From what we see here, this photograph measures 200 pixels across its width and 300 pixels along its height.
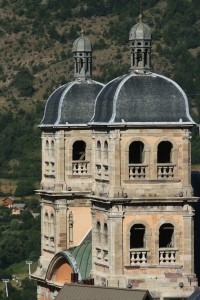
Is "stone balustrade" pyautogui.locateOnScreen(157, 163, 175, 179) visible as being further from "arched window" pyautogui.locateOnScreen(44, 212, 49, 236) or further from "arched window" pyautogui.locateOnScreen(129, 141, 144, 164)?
"arched window" pyautogui.locateOnScreen(44, 212, 49, 236)

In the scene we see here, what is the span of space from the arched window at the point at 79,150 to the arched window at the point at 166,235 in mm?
12558

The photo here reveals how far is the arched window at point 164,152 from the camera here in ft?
257

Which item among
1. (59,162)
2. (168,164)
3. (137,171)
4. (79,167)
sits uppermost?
(59,162)

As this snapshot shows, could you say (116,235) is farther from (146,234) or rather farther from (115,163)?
(115,163)

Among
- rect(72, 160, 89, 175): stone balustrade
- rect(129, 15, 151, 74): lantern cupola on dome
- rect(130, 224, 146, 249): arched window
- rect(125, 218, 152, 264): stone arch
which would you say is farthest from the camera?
rect(72, 160, 89, 175): stone balustrade

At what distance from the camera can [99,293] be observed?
240ft

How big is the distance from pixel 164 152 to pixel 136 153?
3.86 ft

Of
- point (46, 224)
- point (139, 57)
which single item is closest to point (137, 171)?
point (139, 57)

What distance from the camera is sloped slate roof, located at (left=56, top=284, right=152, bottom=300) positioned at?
72125 mm

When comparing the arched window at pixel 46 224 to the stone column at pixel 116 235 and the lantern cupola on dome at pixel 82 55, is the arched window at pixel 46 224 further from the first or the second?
the stone column at pixel 116 235

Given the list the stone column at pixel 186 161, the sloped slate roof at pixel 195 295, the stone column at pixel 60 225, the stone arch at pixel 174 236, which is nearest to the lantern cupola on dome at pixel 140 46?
the stone column at pixel 186 161

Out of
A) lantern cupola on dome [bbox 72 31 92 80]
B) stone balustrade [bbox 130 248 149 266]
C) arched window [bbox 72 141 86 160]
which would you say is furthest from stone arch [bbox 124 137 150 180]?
lantern cupola on dome [bbox 72 31 92 80]

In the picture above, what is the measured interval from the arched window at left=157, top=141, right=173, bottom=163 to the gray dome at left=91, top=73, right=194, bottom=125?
96 centimetres

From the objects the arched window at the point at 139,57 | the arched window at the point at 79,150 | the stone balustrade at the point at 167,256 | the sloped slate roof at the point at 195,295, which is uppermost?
the arched window at the point at 139,57
